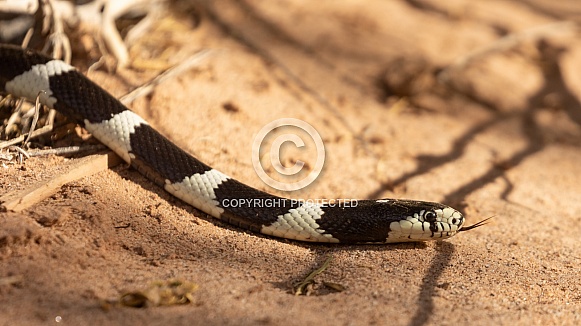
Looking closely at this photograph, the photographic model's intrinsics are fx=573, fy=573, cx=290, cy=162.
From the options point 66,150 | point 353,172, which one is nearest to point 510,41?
point 353,172

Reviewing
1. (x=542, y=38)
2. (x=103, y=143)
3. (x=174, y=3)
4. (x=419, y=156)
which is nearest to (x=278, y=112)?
(x=419, y=156)

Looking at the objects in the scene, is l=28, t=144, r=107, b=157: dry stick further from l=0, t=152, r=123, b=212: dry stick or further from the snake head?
the snake head

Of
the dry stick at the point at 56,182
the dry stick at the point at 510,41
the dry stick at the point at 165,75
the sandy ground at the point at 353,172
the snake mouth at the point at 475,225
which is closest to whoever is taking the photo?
the sandy ground at the point at 353,172

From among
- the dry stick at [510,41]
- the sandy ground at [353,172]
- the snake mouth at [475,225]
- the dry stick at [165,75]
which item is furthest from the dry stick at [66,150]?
the dry stick at [510,41]

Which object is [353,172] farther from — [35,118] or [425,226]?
[35,118]

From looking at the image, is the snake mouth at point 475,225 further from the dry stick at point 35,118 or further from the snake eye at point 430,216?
the dry stick at point 35,118

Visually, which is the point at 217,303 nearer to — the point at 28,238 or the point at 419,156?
the point at 28,238
